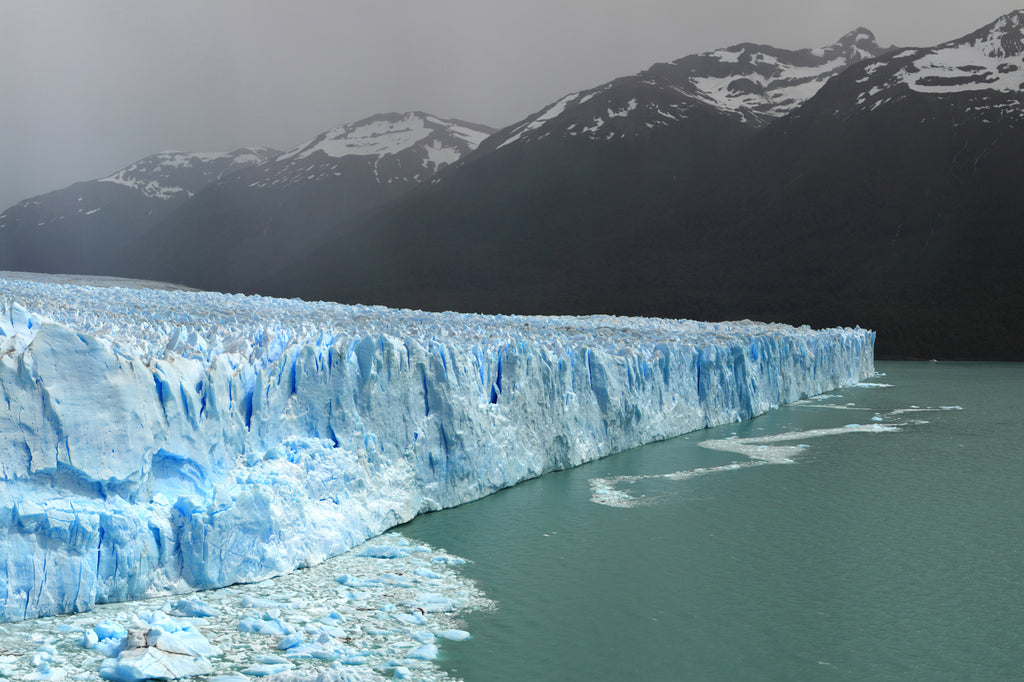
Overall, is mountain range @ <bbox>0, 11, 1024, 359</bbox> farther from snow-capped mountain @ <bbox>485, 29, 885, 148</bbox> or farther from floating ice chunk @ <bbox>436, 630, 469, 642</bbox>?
floating ice chunk @ <bbox>436, 630, 469, 642</bbox>

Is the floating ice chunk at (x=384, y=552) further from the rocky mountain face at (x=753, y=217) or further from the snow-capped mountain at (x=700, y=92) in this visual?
the snow-capped mountain at (x=700, y=92)

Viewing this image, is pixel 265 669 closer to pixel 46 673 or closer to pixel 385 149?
pixel 46 673

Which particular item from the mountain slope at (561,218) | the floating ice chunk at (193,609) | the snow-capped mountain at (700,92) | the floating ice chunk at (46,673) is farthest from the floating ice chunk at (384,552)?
the snow-capped mountain at (700,92)

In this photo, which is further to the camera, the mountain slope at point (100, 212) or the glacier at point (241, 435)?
the mountain slope at point (100, 212)

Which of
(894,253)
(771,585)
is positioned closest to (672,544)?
(771,585)

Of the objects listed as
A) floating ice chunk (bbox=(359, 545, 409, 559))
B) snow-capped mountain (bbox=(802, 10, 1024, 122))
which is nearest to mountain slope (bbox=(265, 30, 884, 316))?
snow-capped mountain (bbox=(802, 10, 1024, 122))

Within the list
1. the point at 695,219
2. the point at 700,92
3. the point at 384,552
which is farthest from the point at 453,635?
the point at 700,92
